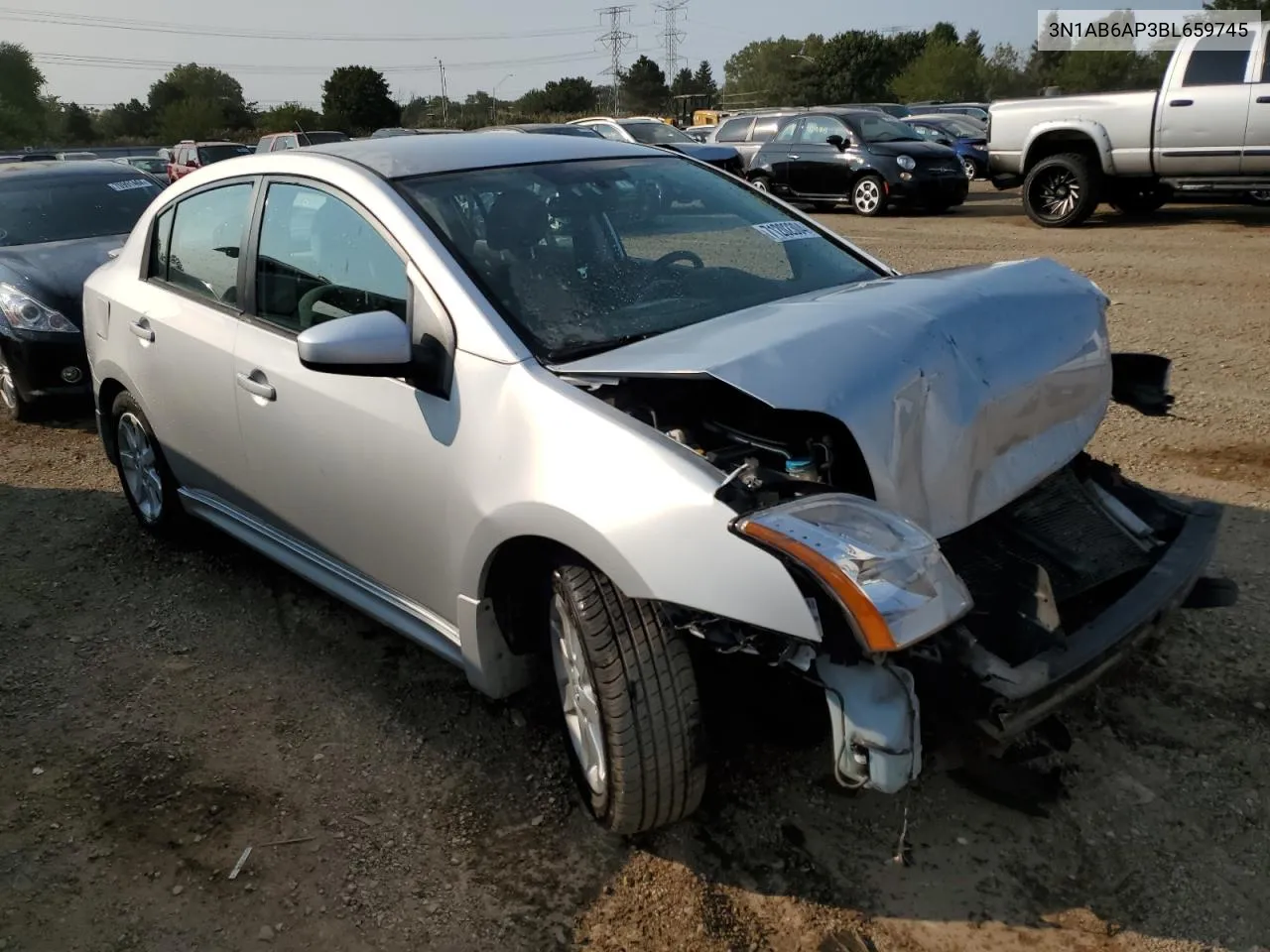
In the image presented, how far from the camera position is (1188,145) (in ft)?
39.4

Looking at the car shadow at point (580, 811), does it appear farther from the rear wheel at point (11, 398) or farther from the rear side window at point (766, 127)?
the rear side window at point (766, 127)

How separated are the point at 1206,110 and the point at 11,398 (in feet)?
39.5

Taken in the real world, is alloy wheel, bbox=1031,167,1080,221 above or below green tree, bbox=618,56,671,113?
below

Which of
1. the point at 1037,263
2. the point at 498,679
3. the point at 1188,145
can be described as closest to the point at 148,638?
the point at 498,679

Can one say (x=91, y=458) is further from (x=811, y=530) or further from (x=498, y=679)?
(x=811, y=530)

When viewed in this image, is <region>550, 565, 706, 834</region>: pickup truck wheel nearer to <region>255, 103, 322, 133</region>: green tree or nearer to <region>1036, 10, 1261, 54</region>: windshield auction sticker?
<region>1036, 10, 1261, 54</region>: windshield auction sticker

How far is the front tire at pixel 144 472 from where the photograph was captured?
4508mm

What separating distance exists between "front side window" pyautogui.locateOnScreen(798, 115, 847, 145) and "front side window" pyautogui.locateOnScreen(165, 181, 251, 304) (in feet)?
44.6

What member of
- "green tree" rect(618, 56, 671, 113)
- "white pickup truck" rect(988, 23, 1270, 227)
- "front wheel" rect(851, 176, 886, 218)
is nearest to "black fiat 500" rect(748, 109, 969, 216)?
"front wheel" rect(851, 176, 886, 218)

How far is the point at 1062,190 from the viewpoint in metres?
13.5

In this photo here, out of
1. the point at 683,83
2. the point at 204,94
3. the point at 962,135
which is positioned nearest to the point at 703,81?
the point at 683,83

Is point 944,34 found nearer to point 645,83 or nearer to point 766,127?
point 645,83

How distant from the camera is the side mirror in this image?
2752mm

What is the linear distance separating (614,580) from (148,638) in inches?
95.4
